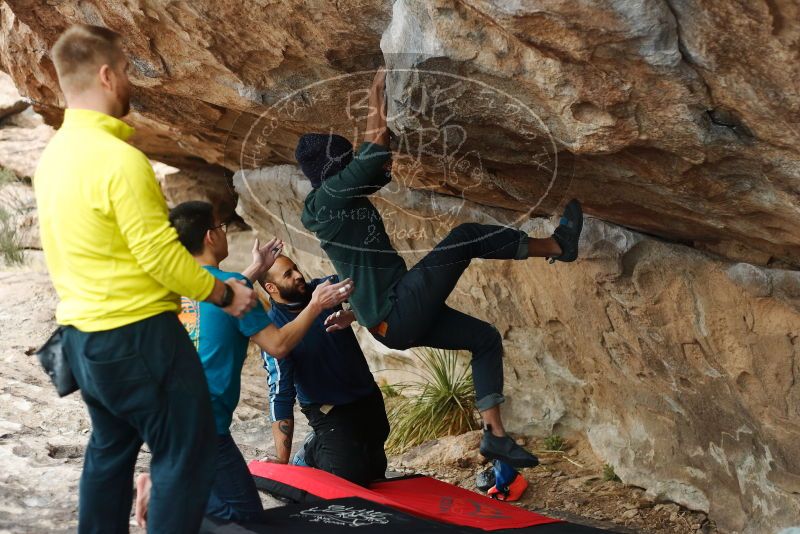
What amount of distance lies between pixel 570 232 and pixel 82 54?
229 centimetres

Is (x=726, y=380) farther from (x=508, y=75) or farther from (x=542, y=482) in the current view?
(x=508, y=75)

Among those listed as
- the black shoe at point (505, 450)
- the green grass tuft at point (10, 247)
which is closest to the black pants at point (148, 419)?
the black shoe at point (505, 450)

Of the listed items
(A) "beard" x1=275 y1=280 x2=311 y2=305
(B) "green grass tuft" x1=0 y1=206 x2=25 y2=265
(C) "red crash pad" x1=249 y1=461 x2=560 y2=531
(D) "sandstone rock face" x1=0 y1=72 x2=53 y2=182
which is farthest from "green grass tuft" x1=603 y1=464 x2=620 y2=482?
(D) "sandstone rock face" x1=0 y1=72 x2=53 y2=182

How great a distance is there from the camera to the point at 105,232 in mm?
2787

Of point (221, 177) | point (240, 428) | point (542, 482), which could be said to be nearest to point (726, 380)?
point (542, 482)

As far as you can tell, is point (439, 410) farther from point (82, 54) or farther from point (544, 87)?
point (82, 54)

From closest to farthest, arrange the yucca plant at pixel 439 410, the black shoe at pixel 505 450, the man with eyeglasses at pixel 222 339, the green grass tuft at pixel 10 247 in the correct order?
the man with eyeglasses at pixel 222 339
the black shoe at pixel 505 450
the yucca plant at pixel 439 410
the green grass tuft at pixel 10 247

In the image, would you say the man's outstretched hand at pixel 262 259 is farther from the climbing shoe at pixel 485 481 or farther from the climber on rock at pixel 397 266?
the climbing shoe at pixel 485 481

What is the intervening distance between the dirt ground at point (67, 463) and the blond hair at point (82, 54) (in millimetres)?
1783

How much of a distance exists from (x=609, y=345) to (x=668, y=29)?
2754mm

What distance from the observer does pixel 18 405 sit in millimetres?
5543

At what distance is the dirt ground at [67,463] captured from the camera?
13.3 feet

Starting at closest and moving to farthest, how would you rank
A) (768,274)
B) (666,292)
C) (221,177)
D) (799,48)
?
(799,48) → (768,274) → (666,292) → (221,177)

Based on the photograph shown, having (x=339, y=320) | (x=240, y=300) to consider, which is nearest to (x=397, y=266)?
(x=339, y=320)
